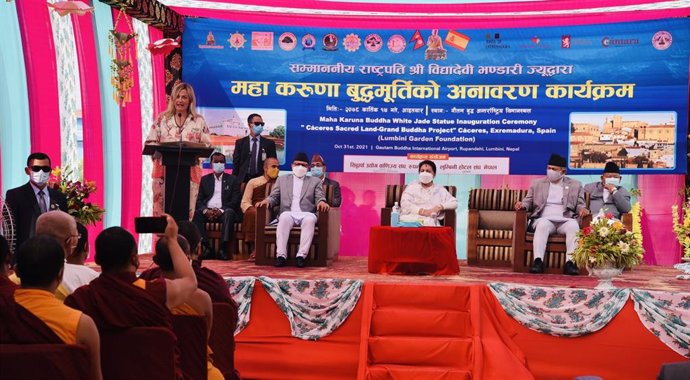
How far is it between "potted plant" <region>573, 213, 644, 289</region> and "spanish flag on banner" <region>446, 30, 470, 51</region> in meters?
4.10

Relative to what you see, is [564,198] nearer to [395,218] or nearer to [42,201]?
[395,218]

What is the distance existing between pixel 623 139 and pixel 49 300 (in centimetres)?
845

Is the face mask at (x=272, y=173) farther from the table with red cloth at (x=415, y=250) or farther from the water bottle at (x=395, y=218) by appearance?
the table with red cloth at (x=415, y=250)

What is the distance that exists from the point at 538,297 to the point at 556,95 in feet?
14.0

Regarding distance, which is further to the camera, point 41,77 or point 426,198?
point 426,198

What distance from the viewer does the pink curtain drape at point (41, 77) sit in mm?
8070

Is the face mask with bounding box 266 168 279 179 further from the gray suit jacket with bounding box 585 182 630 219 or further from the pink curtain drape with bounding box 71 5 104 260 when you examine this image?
the gray suit jacket with bounding box 585 182 630 219

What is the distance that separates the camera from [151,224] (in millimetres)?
3387

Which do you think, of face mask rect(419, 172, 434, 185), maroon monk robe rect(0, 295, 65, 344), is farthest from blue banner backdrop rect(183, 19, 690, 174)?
maroon monk robe rect(0, 295, 65, 344)

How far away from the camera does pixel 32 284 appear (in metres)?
2.78

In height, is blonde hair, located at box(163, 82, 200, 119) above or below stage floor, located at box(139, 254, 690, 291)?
above

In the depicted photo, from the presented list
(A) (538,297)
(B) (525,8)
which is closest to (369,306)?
(A) (538,297)

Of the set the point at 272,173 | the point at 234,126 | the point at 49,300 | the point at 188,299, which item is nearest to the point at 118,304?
the point at 49,300

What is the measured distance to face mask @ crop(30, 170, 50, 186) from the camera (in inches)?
280
